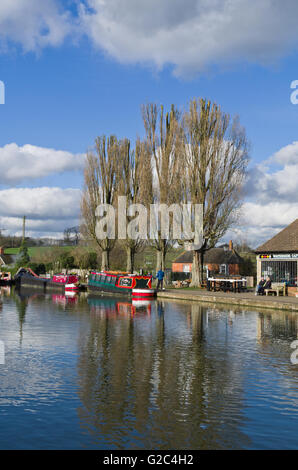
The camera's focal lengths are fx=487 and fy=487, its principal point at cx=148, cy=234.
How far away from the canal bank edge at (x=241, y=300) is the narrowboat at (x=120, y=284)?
121cm

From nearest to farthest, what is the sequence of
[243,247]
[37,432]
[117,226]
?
[37,432] → [117,226] → [243,247]

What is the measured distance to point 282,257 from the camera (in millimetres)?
32906

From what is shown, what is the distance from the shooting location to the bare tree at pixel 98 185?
4638 centimetres

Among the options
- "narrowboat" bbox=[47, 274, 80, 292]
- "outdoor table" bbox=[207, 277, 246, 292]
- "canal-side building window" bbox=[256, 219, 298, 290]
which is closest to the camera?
"canal-side building window" bbox=[256, 219, 298, 290]

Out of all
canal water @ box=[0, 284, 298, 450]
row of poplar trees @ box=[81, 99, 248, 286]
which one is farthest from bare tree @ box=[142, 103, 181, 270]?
canal water @ box=[0, 284, 298, 450]

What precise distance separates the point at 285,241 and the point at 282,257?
1.30 metres

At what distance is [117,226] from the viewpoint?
148 feet

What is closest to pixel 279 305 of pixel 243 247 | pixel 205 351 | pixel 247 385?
pixel 205 351

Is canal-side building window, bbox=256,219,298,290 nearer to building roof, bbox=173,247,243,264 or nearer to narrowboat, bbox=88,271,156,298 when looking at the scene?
narrowboat, bbox=88,271,156,298

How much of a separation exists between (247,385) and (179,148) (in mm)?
30154

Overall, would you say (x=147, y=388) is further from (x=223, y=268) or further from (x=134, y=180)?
(x=223, y=268)

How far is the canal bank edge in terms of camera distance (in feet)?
79.0

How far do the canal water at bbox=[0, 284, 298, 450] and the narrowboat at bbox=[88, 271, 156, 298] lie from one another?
15.6 m
